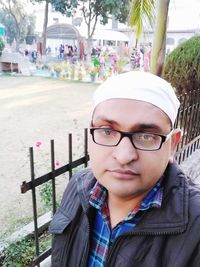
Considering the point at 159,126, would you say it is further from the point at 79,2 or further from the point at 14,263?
the point at 79,2

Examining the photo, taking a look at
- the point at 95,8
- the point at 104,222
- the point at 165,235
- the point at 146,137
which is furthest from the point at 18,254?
the point at 95,8

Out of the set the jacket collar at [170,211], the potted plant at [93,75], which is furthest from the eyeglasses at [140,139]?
the potted plant at [93,75]

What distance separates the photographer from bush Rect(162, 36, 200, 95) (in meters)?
4.53

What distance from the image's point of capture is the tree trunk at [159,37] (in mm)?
3414

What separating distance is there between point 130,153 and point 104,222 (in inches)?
12.8

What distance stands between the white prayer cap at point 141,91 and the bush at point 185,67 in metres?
3.82

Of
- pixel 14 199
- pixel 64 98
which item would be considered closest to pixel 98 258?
pixel 14 199

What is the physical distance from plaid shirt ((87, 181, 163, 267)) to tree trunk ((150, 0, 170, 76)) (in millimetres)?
2750

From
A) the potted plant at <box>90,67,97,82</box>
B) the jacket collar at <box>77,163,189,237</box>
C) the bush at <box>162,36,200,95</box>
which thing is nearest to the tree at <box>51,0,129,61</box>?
the potted plant at <box>90,67,97,82</box>

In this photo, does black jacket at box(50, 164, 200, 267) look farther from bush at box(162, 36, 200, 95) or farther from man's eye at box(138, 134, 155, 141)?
bush at box(162, 36, 200, 95)

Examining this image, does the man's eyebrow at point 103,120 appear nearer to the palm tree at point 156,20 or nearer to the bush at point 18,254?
the bush at point 18,254

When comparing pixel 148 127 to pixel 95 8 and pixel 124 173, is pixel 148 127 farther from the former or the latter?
pixel 95 8

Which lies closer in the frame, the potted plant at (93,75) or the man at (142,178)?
the man at (142,178)

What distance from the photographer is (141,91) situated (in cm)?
94
